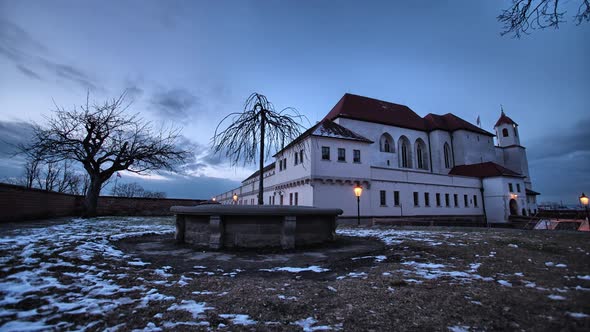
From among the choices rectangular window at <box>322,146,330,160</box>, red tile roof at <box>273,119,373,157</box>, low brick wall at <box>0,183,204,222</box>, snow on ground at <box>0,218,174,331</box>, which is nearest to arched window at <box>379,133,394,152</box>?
red tile roof at <box>273,119,373,157</box>

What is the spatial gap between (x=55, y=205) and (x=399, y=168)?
3306 cm

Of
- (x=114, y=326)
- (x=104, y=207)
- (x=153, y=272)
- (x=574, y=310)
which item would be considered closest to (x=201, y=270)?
(x=153, y=272)

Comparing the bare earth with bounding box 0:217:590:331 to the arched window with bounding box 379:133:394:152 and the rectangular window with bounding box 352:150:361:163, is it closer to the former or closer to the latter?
the rectangular window with bounding box 352:150:361:163

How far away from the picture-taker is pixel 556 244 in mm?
6617

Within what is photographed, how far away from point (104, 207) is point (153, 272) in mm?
22356

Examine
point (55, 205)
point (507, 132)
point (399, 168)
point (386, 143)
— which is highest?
point (507, 132)

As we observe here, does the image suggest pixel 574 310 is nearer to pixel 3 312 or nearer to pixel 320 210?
pixel 320 210

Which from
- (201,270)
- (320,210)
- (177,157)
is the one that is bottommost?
(201,270)

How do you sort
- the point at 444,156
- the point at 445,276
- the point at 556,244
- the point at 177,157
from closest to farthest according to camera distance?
the point at 445,276 < the point at 556,244 < the point at 177,157 < the point at 444,156

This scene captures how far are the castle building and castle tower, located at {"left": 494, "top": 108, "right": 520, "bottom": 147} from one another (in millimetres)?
146

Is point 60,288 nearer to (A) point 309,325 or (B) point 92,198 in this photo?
(A) point 309,325

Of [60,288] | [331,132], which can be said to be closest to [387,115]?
[331,132]

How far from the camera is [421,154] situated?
39.2m

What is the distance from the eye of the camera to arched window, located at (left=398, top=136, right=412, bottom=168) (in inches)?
1439
